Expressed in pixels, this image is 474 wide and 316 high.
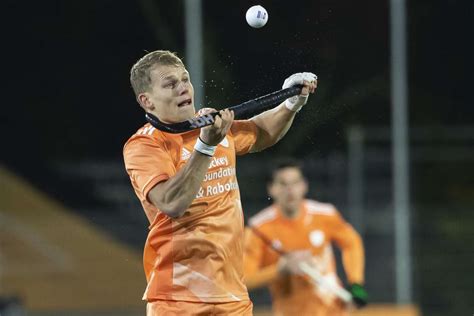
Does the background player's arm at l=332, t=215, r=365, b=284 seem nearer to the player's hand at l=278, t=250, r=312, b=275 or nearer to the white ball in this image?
the player's hand at l=278, t=250, r=312, b=275

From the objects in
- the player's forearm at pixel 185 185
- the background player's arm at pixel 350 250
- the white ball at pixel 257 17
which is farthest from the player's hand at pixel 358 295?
the player's forearm at pixel 185 185

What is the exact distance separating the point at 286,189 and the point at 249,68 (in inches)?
80.6

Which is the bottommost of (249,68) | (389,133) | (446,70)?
(249,68)

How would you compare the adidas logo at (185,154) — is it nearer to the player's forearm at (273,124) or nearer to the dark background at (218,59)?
the player's forearm at (273,124)

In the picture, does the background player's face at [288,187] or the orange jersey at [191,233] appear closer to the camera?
the orange jersey at [191,233]

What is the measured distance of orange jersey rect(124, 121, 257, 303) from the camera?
13.7 feet

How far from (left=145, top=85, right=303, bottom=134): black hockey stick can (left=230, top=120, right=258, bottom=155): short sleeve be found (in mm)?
177

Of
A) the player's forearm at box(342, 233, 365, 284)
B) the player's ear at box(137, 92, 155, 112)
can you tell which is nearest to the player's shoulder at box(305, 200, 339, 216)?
the player's forearm at box(342, 233, 365, 284)

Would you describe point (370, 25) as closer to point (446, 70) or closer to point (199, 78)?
point (446, 70)

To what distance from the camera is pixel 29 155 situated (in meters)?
11.7

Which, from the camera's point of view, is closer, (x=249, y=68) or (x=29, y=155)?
(x=249, y=68)

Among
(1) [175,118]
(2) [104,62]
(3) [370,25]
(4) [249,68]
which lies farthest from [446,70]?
(1) [175,118]

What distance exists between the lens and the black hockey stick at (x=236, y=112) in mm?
3920

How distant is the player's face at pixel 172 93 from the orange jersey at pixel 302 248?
316 centimetres
